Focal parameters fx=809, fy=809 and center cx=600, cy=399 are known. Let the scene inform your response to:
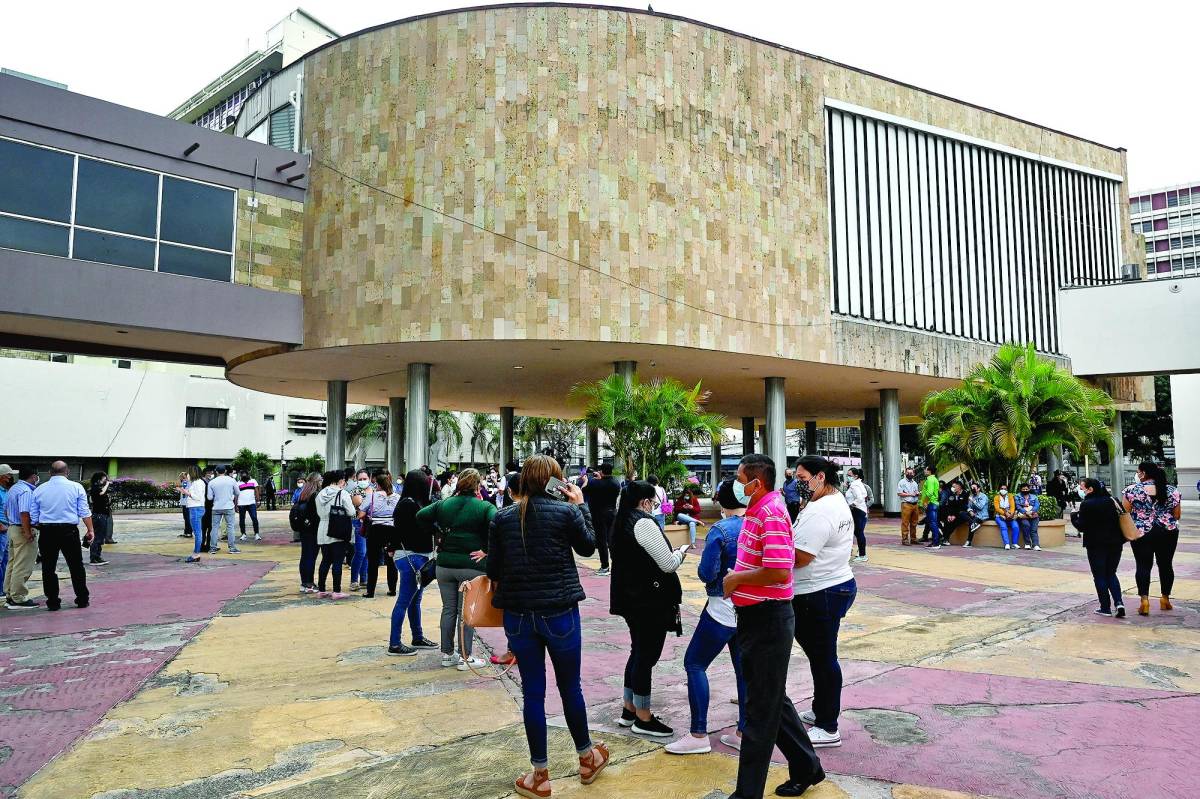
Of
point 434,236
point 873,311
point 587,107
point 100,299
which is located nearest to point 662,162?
point 587,107

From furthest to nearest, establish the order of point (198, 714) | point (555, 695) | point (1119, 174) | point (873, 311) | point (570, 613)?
point (1119, 174) → point (873, 311) → point (555, 695) → point (198, 714) → point (570, 613)

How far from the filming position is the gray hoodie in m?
10.0

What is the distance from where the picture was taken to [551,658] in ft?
14.1

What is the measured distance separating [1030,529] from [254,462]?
131 ft

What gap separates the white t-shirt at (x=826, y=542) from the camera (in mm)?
4441

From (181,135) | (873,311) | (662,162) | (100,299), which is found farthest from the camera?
(873,311)

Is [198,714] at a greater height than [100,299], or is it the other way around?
[100,299]

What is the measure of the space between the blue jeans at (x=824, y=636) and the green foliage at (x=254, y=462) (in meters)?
44.0

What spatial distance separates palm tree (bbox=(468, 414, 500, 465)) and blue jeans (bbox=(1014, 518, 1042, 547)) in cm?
4095

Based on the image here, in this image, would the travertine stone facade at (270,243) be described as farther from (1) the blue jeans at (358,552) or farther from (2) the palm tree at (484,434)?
(2) the palm tree at (484,434)

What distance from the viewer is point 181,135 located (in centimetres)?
1928

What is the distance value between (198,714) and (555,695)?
2.49 meters

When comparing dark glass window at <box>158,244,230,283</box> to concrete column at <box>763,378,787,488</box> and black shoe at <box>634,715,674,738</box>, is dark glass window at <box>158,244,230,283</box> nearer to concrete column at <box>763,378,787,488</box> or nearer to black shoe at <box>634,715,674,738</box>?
concrete column at <box>763,378,787,488</box>

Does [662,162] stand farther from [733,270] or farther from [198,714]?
[198,714]
